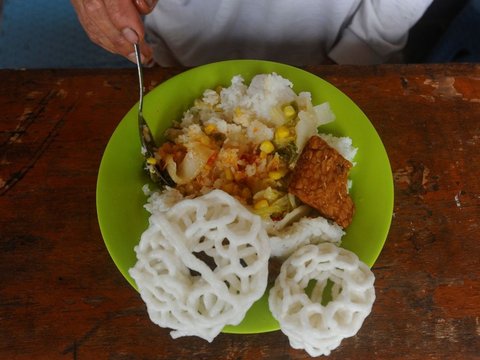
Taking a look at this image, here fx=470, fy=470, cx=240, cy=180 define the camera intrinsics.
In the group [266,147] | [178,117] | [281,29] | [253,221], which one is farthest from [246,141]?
[281,29]

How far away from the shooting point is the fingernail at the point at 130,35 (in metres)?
0.98

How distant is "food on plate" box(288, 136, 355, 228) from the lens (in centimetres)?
97

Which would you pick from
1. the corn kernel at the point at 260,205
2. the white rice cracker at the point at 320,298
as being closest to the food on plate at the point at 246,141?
the corn kernel at the point at 260,205

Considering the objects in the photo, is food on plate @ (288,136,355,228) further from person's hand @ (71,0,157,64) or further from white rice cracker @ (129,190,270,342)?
person's hand @ (71,0,157,64)

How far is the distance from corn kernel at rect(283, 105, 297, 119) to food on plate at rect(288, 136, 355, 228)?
0.12m

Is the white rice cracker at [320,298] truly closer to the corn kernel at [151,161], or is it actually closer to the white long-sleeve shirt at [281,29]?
the corn kernel at [151,161]

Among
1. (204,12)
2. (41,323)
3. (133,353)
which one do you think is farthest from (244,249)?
(204,12)

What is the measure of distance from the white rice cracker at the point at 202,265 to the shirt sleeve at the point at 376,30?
2.67 ft

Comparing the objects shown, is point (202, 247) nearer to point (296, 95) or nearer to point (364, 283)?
point (364, 283)

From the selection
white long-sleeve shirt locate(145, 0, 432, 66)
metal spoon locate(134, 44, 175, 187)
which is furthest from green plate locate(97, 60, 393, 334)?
white long-sleeve shirt locate(145, 0, 432, 66)

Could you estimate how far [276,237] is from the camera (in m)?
0.97

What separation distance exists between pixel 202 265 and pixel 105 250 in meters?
0.42

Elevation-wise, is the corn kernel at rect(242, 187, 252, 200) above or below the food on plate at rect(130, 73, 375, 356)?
below

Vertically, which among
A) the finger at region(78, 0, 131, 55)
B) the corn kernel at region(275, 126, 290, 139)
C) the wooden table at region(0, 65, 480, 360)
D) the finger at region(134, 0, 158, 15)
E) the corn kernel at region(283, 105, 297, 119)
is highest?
the finger at region(134, 0, 158, 15)
